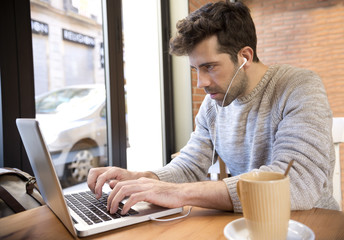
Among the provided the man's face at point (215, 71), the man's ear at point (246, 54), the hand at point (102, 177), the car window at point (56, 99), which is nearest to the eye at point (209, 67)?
the man's face at point (215, 71)

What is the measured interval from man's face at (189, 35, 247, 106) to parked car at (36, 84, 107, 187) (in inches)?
45.8

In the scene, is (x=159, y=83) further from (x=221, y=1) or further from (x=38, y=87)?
(x=221, y=1)

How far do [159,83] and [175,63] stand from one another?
0.27 m

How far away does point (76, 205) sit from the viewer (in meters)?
0.88

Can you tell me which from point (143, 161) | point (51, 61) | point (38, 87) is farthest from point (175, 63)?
point (38, 87)

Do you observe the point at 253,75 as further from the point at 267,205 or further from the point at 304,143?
the point at 267,205

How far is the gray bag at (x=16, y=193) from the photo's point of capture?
90 centimetres

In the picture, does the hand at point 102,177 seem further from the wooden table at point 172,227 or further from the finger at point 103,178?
the wooden table at point 172,227

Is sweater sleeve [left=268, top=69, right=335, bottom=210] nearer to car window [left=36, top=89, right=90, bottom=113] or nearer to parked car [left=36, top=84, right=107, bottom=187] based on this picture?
car window [left=36, top=89, right=90, bottom=113]

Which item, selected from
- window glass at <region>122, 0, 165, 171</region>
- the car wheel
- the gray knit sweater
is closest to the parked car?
the car wheel

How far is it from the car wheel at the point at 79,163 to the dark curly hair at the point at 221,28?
152 cm

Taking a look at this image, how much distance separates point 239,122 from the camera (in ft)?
4.35

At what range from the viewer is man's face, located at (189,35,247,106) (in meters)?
1.25

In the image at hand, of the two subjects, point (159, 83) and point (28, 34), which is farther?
point (159, 83)
